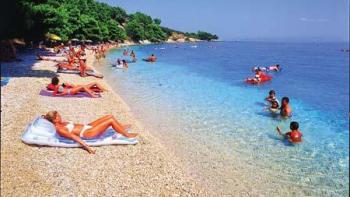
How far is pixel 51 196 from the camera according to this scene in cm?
656

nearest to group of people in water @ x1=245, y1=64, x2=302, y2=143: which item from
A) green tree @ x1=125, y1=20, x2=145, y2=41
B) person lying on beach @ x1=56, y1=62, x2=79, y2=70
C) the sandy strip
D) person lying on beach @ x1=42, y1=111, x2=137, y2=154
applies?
the sandy strip

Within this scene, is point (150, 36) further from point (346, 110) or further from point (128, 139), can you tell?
point (128, 139)

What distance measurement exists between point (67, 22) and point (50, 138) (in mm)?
34179

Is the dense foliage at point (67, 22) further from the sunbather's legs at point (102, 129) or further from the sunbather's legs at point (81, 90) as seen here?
the sunbather's legs at point (102, 129)

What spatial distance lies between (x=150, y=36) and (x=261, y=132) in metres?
107

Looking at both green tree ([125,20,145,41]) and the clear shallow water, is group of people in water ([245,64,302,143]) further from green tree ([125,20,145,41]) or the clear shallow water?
green tree ([125,20,145,41])

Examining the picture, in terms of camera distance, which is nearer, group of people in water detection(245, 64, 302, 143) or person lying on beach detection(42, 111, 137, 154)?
person lying on beach detection(42, 111, 137, 154)

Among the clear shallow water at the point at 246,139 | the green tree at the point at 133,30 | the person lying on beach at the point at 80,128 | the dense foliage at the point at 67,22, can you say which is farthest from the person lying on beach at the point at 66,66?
the green tree at the point at 133,30

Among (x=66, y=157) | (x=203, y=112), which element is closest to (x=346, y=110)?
(x=203, y=112)

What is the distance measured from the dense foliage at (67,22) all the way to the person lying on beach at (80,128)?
1575cm

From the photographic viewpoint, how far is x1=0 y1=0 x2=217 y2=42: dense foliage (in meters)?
23.8

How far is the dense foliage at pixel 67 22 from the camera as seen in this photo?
23.8 meters

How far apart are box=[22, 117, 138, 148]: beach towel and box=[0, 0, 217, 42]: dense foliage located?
51.3ft

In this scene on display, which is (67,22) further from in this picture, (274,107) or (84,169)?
(84,169)
